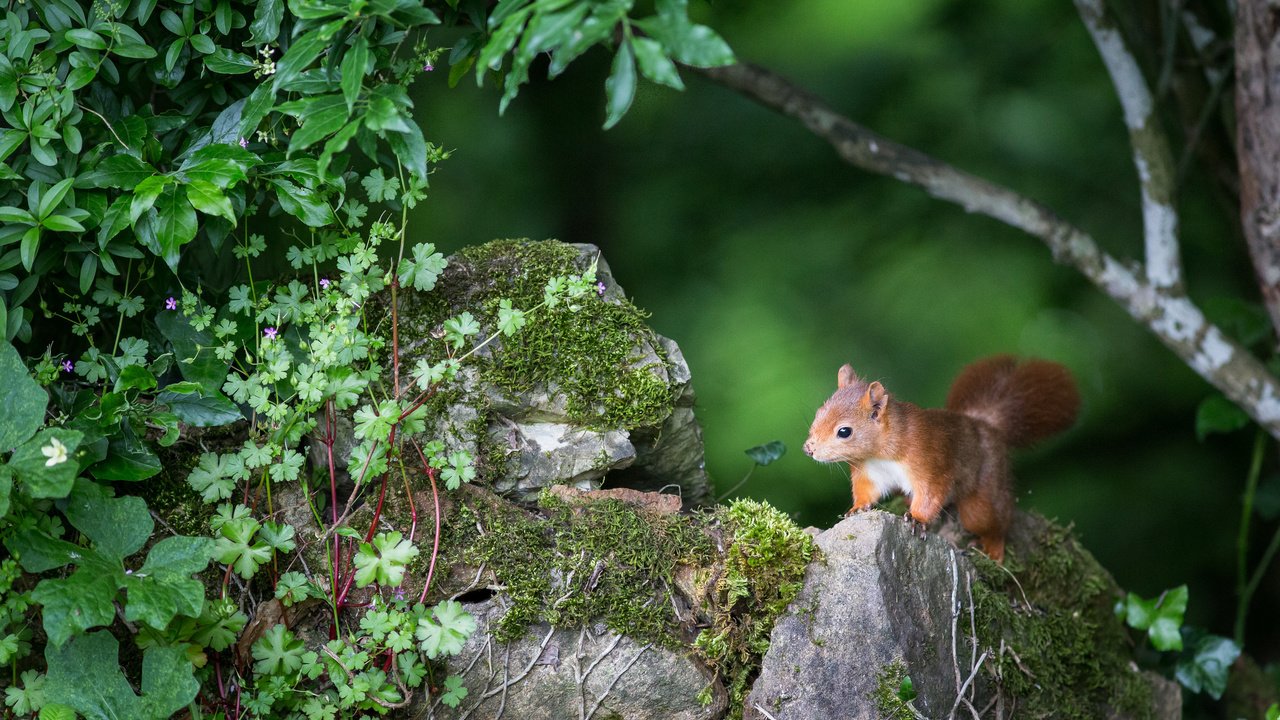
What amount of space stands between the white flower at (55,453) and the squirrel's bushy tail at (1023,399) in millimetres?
2719

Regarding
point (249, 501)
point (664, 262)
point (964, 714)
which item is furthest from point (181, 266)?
point (664, 262)

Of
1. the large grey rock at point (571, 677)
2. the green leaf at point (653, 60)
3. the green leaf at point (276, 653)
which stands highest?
the green leaf at point (653, 60)

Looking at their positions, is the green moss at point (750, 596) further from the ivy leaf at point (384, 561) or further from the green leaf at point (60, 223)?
the green leaf at point (60, 223)

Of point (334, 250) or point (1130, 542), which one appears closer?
point (334, 250)

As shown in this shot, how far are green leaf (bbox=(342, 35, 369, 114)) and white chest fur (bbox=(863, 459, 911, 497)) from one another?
6.03 ft

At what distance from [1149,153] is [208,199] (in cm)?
351

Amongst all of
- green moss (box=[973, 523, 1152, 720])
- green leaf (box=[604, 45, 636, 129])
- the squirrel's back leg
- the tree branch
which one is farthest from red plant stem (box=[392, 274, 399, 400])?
the tree branch

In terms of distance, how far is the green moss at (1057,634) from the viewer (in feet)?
9.93

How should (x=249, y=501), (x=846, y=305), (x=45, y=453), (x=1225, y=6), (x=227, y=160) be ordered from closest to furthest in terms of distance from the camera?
(x=45, y=453) < (x=227, y=160) < (x=249, y=501) < (x=1225, y=6) < (x=846, y=305)

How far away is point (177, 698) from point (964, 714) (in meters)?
1.93

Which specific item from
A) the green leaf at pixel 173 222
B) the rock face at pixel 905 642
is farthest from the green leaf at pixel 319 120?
the rock face at pixel 905 642

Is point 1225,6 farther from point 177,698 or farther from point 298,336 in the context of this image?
point 177,698

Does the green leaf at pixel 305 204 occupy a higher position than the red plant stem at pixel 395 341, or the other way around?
the green leaf at pixel 305 204

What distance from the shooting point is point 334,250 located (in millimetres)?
2748
